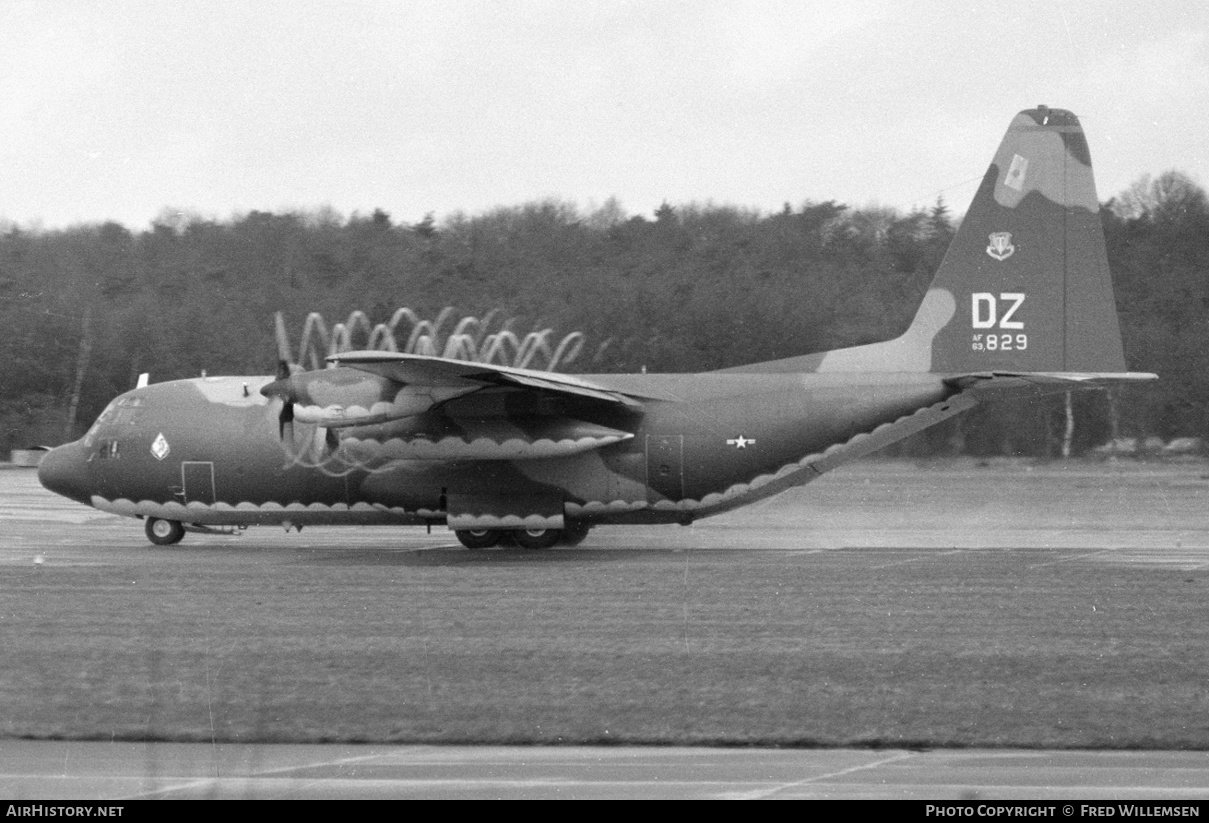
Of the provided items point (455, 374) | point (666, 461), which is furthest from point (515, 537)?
point (455, 374)

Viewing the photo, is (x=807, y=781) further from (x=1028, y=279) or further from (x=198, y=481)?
(x=198, y=481)

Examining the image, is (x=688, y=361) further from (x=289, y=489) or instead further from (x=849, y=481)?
(x=289, y=489)

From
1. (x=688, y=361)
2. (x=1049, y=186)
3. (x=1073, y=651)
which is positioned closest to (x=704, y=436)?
(x=1049, y=186)

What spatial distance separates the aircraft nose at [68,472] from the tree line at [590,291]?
8.10 m

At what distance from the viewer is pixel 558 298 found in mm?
38125

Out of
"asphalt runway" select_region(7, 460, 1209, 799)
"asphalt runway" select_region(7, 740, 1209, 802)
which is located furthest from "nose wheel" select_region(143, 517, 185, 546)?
"asphalt runway" select_region(7, 740, 1209, 802)

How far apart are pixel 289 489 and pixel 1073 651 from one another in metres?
16.1

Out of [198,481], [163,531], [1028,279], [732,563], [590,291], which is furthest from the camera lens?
[590,291]

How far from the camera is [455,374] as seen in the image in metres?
24.5

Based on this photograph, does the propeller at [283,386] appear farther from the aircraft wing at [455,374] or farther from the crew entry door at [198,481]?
the crew entry door at [198,481]

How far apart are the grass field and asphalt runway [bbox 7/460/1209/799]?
0.81 feet

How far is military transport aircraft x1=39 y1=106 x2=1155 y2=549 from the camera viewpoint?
25.5m

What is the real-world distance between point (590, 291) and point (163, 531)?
12.8 meters

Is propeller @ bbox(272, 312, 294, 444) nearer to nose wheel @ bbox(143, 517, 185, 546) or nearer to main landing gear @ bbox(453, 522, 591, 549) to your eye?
main landing gear @ bbox(453, 522, 591, 549)
